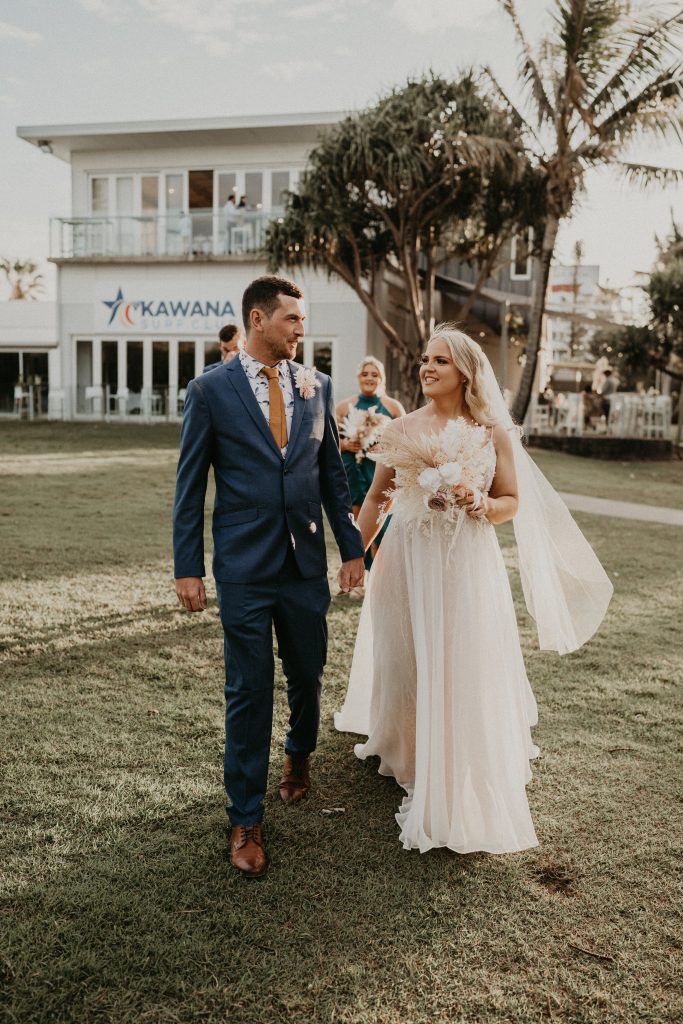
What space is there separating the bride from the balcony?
76.7ft

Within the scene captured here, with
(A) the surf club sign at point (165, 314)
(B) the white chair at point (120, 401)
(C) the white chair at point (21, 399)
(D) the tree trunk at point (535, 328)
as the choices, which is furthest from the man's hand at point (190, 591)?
(C) the white chair at point (21, 399)

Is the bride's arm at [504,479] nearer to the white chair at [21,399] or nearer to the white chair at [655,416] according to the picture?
the white chair at [655,416]

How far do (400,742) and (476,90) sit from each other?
60.1ft

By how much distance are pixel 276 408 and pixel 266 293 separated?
0.45m

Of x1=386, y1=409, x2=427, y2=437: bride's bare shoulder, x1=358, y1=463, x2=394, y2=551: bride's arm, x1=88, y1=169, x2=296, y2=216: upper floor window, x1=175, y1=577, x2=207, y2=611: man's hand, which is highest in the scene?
x1=88, y1=169, x2=296, y2=216: upper floor window

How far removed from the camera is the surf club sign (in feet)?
89.2

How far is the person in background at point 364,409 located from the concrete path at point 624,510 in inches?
255

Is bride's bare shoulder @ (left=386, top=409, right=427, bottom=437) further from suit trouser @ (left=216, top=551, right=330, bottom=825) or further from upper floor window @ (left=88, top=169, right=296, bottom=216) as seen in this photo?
upper floor window @ (left=88, top=169, right=296, bottom=216)

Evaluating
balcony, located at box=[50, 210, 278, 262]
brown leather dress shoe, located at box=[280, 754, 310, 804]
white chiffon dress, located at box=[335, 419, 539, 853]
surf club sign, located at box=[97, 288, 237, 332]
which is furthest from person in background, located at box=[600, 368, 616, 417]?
brown leather dress shoe, located at box=[280, 754, 310, 804]

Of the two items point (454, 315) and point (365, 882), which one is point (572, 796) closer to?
point (365, 882)

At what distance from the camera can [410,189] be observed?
61.8ft

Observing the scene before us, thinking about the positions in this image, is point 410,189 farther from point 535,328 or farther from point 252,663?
point 252,663

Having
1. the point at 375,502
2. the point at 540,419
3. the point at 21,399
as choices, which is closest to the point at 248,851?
the point at 375,502

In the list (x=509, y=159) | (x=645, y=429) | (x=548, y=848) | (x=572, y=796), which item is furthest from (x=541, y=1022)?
(x=645, y=429)
